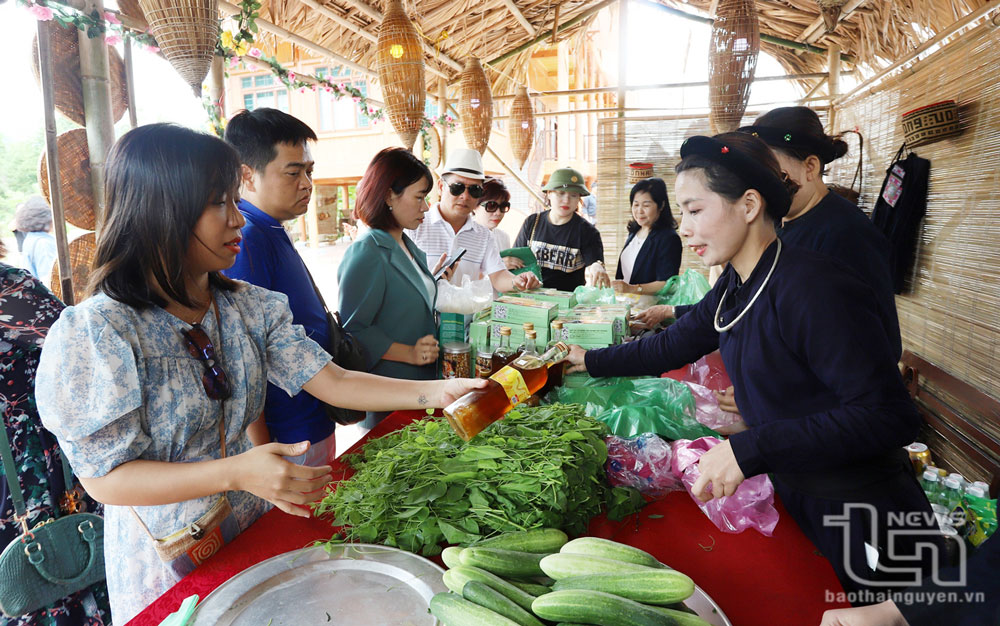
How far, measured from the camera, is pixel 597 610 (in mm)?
835

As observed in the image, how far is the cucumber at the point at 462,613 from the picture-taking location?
84 centimetres

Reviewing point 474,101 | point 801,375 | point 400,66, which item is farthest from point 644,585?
point 474,101

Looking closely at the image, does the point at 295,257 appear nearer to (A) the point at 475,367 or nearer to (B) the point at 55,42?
(A) the point at 475,367

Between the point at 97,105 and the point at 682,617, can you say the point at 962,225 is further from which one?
the point at 97,105

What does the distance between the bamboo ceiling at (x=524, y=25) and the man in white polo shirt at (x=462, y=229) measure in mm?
1522

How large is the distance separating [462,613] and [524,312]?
4.93 feet

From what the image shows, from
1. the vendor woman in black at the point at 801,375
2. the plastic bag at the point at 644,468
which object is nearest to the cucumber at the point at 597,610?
the vendor woman in black at the point at 801,375

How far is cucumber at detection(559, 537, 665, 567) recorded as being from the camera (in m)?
0.99

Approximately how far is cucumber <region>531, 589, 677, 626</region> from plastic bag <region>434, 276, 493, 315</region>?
1632 millimetres

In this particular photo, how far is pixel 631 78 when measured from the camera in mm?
6613

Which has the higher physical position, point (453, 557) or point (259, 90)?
point (259, 90)

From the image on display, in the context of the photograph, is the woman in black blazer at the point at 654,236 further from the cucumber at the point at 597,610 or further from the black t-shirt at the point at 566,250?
the cucumber at the point at 597,610

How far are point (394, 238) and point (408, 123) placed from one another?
1.00 meters

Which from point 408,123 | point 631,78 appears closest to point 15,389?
point 408,123
